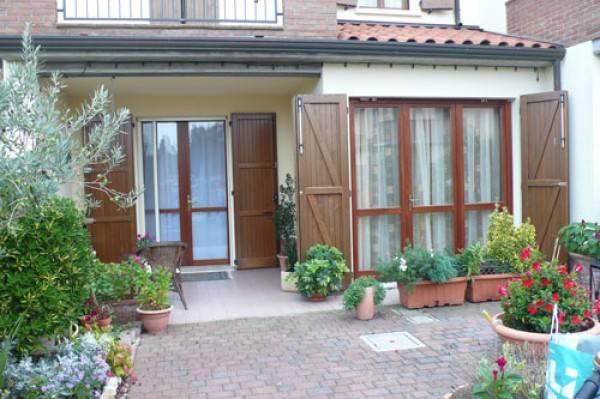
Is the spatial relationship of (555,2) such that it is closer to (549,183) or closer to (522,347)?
(549,183)

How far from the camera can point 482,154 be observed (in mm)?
8297

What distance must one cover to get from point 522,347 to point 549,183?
4118mm

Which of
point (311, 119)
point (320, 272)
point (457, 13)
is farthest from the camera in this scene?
point (457, 13)

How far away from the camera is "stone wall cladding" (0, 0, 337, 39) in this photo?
676cm

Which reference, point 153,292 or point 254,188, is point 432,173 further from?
point 153,292

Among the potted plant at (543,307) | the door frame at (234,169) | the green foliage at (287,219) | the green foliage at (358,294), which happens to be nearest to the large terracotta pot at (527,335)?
the potted plant at (543,307)

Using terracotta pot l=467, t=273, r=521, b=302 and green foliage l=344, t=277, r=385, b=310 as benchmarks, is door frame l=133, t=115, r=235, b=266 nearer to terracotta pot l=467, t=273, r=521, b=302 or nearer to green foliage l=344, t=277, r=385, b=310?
green foliage l=344, t=277, r=385, b=310

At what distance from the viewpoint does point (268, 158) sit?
9.38 m

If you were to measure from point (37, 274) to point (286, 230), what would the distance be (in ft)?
16.9

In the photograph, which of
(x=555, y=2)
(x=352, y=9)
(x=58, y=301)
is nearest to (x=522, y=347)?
(x=58, y=301)

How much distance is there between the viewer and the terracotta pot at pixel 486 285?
22.4 ft

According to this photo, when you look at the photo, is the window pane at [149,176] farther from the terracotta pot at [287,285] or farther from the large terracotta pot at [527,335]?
the large terracotta pot at [527,335]

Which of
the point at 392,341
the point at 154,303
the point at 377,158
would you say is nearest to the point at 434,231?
the point at 377,158

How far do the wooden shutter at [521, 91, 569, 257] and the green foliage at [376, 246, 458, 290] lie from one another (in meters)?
2.13
